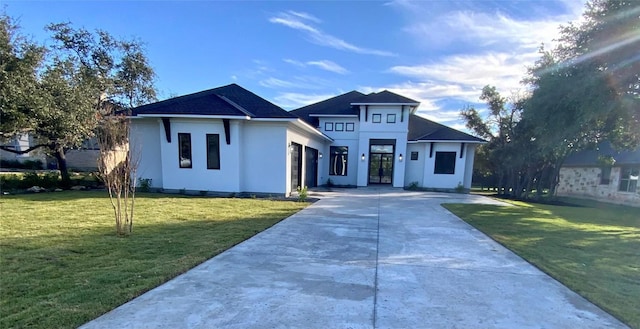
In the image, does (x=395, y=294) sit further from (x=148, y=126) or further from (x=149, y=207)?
(x=148, y=126)

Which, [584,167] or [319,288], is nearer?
[319,288]

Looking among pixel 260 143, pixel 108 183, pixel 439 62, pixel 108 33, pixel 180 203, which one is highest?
pixel 108 33

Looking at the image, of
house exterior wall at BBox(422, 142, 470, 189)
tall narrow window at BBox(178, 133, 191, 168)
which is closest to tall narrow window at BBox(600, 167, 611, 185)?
house exterior wall at BBox(422, 142, 470, 189)

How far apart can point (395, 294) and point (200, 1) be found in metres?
10.4

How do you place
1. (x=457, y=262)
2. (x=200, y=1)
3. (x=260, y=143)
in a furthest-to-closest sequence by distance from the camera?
1. (x=260, y=143)
2. (x=200, y=1)
3. (x=457, y=262)

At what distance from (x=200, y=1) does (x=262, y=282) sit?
9636mm

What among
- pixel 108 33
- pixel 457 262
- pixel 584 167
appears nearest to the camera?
pixel 457 262

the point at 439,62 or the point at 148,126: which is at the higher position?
the point at 439,62

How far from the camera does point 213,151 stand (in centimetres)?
1157

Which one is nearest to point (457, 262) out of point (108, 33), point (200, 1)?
point (200, 1)

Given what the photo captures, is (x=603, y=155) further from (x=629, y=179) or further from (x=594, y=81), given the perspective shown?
(x=594, y=81)

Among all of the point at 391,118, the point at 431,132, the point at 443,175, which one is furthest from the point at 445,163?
the point at 391,118

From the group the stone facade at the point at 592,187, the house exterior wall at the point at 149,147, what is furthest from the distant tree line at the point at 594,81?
the house exterior wall at the point at 149,147

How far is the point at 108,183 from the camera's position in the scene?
520 centimetres
